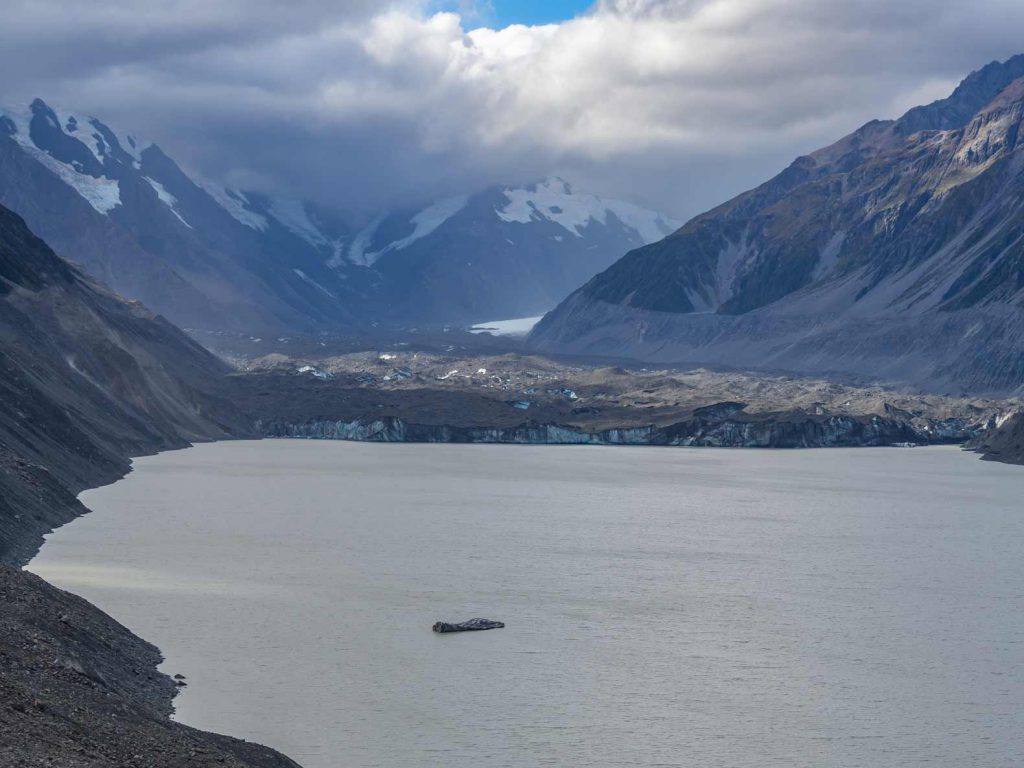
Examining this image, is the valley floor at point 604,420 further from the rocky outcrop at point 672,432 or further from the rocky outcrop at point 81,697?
the rocky outcrop at point 81,697

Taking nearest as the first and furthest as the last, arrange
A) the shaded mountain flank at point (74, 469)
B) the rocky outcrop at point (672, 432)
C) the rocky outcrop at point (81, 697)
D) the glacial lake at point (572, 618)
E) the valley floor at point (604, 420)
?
the rocky outcrop at point (81, 697) < the shaded mountain flank at point (74, 469) < the glacial lake at point (572, 618) < the rocky outcrop at point (672, 432) < the valley floor at point (604, 420)

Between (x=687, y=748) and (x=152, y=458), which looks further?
(x=152, y=458)

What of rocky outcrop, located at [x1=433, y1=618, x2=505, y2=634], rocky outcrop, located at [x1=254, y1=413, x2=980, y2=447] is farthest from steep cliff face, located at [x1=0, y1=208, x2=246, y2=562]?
rocky outcrop, located at [x1=433, y1=618, x2=505, y2=634]

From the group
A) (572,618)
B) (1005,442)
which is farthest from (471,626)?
(1005,442)

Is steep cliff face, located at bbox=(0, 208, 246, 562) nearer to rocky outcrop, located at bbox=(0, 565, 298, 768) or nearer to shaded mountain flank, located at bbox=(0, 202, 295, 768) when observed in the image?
shaded mountain flank, located at bbox=(0, 202, 295, 768)

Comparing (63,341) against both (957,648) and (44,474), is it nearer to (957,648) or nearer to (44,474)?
(44,474)

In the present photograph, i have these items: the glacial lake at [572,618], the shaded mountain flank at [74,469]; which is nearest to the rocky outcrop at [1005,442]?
the glacial lake at [572,618]

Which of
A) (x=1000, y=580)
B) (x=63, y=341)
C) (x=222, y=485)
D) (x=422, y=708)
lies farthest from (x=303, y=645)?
(x=63, y=341)
